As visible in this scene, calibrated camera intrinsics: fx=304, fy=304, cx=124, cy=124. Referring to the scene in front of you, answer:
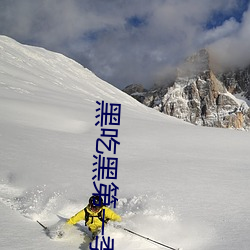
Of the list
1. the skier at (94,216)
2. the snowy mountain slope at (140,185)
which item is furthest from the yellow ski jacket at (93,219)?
the snowy mountain slope at (140,185)

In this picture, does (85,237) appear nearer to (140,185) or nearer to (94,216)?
(94,216)

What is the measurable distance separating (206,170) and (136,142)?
14.3ft

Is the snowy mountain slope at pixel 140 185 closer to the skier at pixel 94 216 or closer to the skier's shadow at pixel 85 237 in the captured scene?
the skier's shadow at pixel 85 237

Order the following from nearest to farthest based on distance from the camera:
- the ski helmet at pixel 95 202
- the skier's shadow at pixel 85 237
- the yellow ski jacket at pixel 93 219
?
the skier's shadow at pixel 85 237, the ski helmet at pixel 95 202, the yellow ski jacket at pixel 93 219

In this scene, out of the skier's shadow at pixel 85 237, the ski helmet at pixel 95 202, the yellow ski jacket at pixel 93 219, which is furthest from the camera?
the yellow ski jacket at pixel 93 219

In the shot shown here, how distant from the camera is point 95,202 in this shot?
5.50m

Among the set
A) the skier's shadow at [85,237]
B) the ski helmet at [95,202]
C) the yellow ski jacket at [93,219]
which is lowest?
the skier's shadow at [85,237]

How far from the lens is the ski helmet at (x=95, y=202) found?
549 cm

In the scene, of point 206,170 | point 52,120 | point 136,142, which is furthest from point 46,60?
point 206,170

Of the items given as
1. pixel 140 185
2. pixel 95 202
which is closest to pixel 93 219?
pixel 95 202

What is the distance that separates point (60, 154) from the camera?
1036 cm

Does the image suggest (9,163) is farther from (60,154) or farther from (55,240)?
(55,240)

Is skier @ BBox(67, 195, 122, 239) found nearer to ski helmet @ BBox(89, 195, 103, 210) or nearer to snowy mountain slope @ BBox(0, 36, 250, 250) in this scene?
ski helmet @ BBox(89, 195, 103, 210)

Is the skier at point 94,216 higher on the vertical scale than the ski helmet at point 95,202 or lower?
lower
